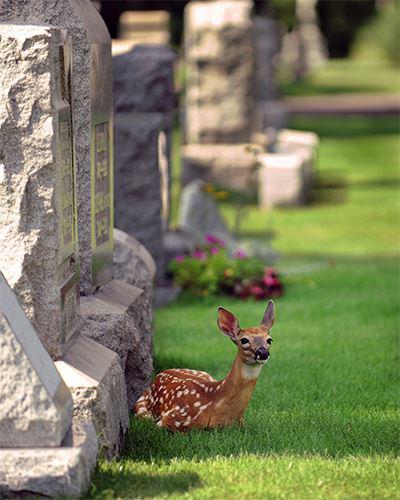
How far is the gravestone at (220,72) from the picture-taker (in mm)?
16703

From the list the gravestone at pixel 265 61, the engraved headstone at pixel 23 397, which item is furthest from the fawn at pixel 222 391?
the gravestone at pixel 265 61

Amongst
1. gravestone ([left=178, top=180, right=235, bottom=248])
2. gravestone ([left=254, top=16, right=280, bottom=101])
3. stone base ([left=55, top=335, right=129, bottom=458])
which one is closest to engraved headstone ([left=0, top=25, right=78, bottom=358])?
stone base ([left=55, top=335, right=129, bottom=458])

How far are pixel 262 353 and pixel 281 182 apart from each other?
11092mm

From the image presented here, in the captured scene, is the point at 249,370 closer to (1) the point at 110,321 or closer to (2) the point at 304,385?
(1) the point at 110,321

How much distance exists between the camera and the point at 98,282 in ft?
20.5

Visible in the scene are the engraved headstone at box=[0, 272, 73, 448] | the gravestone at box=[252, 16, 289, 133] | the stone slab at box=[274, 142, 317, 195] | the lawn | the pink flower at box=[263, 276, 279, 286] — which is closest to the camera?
the engraved headstone at box=[0, 272, 73, 448]

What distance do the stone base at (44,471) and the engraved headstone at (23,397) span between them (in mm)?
61

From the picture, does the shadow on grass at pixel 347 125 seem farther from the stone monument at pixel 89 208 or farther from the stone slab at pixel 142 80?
the stone monument at pixel 89 208

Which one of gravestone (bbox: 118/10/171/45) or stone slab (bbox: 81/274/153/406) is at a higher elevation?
stone slab (bbox: 81/274/153/406)

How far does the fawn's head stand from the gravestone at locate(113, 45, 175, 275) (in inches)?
164

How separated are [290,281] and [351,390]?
13.4 feet

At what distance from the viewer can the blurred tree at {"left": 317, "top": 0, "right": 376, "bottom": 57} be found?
55.9 metres

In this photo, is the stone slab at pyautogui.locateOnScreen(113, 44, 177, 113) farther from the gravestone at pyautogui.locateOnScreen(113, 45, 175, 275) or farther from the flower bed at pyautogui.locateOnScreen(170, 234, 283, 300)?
the flower bed at pyautogui.locateOnScreen(170, 234, 283, 300)

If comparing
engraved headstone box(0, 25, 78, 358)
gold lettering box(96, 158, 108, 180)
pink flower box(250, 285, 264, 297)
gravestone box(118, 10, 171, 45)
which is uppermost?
engraved headstone box(0, 25, 78, 358)
